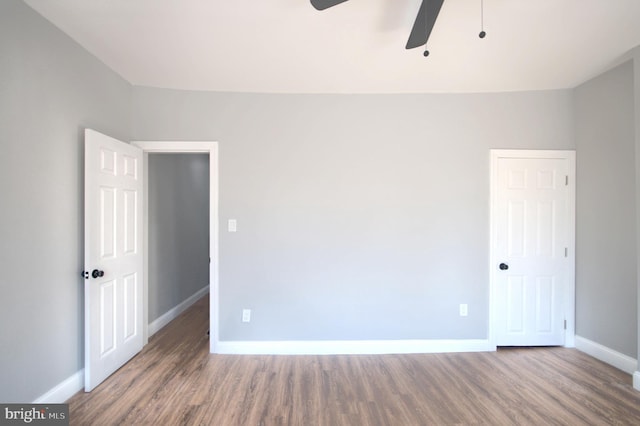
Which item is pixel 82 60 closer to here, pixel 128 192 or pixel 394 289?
pixel 128 192

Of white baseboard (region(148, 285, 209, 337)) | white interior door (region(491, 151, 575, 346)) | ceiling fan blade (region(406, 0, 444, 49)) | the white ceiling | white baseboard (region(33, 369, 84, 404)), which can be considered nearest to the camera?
ceiling fan blade (region(406, 0, 444, 49))

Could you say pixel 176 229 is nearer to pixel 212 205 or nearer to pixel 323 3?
pixel 212 205

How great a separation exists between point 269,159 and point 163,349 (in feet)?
7.38

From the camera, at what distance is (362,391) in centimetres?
231

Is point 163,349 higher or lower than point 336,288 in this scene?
lower

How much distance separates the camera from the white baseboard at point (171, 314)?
136 inches

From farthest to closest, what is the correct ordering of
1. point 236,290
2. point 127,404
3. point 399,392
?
1. point 236,290
2. point 399,392
3. point 127,404

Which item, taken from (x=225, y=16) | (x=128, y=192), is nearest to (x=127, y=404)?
(x=128, y=192)

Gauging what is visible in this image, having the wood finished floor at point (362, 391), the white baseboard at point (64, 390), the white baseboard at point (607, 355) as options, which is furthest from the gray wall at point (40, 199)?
the white baseboard at point (607, 355)

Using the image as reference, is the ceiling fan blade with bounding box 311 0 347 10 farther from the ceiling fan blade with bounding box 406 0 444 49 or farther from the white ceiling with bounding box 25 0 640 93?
the ceiling fan blade with bounding box 406 0 444 49

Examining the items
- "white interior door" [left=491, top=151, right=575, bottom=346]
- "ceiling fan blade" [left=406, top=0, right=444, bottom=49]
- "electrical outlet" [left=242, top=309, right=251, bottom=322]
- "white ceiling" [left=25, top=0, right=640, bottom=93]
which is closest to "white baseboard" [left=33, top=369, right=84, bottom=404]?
"electrical outlet" [left=242, top=309, right=251, bottom=322]

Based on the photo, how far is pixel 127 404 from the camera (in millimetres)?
2131

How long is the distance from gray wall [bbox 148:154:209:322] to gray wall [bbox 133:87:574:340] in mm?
951

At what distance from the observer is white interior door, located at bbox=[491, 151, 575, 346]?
121 inches
